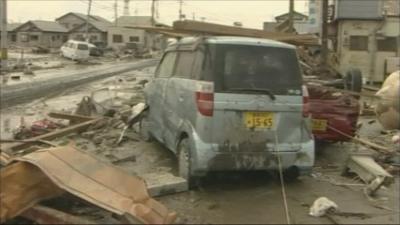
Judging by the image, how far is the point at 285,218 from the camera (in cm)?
647

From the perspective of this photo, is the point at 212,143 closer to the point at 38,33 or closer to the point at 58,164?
the point at 58,164

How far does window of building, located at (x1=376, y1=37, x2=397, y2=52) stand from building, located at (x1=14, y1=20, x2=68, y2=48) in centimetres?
7895

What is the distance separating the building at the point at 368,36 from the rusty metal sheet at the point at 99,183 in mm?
27890

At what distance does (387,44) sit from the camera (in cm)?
3306

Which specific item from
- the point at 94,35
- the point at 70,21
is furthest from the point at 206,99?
the point at 70,21

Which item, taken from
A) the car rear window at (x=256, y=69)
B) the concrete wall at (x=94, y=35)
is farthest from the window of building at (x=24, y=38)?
the car rear window at (x=256, y=69)

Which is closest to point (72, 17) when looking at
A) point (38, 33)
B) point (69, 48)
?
point (38, 33)

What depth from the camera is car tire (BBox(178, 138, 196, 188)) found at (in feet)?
24.8

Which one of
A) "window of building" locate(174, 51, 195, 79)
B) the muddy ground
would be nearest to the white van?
the muddy ground

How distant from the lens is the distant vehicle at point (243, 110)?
723cm

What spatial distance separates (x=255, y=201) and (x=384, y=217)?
1490 mm

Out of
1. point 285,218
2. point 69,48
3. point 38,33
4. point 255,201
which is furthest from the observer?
point 38,33

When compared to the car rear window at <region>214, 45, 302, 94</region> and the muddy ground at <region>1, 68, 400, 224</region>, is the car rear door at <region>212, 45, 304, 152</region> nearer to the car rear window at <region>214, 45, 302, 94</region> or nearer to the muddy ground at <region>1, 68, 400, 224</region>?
the car rear window at <region>214, 45, 302, 94</region>

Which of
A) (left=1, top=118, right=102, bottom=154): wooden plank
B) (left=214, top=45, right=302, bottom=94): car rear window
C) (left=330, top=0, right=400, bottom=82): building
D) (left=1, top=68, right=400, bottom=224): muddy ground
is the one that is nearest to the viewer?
(left=1, top=68, right=400, bottom=224): muddy ground
